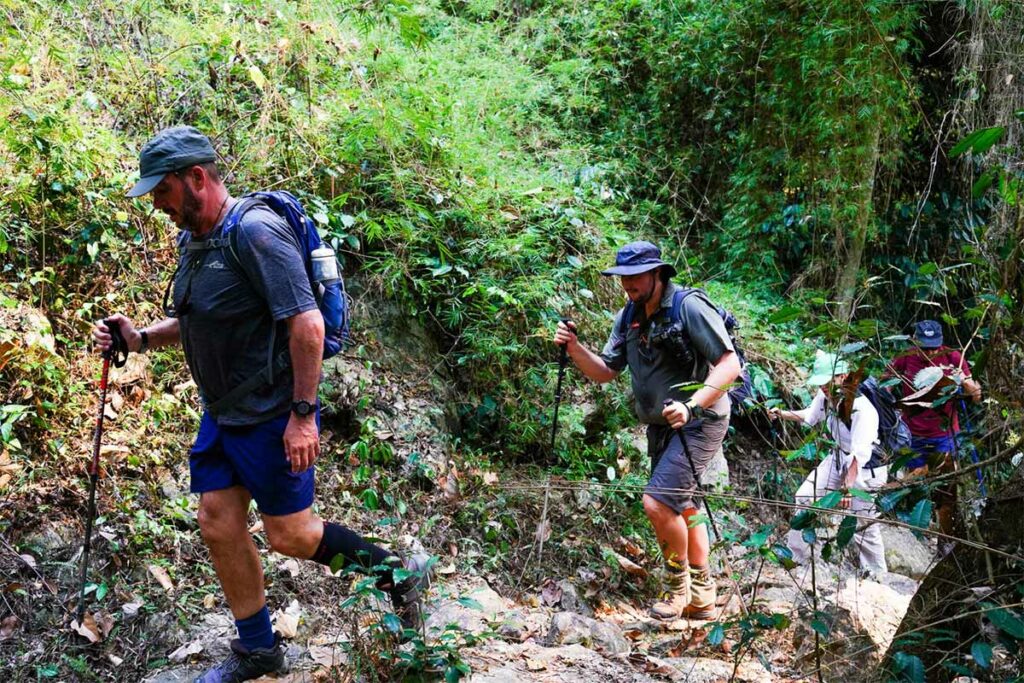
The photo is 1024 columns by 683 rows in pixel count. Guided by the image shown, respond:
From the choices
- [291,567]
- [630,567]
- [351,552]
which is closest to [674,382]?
[630,567]

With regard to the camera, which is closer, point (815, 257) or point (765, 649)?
point (765, 649)

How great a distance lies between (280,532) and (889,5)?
924 centimetres

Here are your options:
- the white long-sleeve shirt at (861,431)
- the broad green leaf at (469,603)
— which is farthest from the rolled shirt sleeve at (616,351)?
the broad green leaf at (469,603)

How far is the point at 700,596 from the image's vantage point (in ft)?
17.4

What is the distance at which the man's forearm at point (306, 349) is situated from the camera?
127 inches

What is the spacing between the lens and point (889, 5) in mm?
9375

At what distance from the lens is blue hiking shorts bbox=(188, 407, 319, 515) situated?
3.35m

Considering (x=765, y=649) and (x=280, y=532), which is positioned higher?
(x=280, y=532)

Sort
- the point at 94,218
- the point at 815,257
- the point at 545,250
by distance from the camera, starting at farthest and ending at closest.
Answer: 1. the point at 815,257
2. the point at 545,250
3. the point at 94,218

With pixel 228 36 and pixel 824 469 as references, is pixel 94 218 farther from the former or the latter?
pixel 824 469

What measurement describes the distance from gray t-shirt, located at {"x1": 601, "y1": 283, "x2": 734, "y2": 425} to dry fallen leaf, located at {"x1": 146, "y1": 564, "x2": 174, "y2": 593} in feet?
9.54

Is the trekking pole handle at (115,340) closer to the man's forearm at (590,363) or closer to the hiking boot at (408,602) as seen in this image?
the hiking boot at (408,602)

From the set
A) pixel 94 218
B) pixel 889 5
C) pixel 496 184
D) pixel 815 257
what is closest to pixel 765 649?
pixel 496 184

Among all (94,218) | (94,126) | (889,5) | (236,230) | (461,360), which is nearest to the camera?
(236,230)
